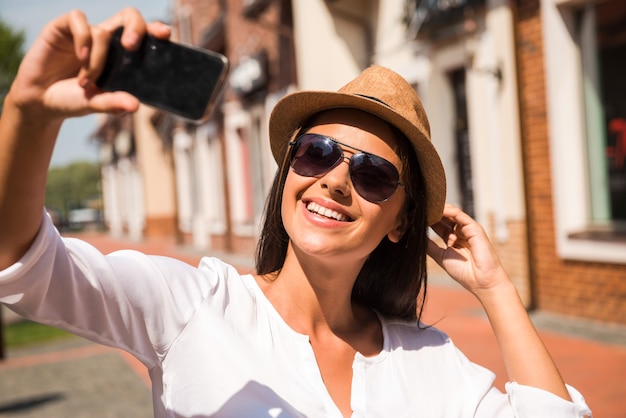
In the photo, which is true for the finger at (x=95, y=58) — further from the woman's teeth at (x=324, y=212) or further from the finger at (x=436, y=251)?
the finger at (x=436, y=251)

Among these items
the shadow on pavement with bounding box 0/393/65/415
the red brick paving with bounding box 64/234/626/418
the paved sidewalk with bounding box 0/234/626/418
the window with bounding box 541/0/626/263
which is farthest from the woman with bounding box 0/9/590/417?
the window with bounding box 541/0/626/263

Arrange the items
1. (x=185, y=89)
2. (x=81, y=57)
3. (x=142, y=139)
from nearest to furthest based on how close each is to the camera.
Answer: (x=81, y=57) < (x=185, y=89) < (x=142, y=139)

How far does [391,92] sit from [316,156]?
0.97 ft

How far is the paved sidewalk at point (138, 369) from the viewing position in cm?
566

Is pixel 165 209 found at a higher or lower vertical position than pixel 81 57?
lower

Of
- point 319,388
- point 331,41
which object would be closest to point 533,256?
point 331,41

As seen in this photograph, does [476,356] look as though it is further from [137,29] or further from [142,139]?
[142,139]

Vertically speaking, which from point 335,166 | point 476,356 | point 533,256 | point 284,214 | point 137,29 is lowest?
point 476,356

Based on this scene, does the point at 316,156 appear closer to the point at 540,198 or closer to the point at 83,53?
the point at 83,53

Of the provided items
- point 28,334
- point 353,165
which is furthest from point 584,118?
point 28,334

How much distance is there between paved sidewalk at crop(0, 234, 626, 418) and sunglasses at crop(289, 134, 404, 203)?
11.6 ft

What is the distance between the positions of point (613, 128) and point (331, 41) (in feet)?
20.0

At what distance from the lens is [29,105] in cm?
118

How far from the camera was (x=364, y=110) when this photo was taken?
2.07 meters
